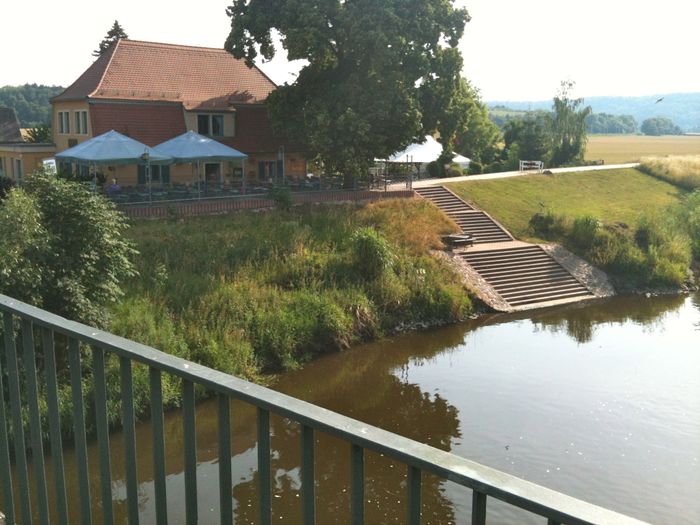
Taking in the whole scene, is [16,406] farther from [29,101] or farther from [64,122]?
[29,101]

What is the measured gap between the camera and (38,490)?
3148 mm

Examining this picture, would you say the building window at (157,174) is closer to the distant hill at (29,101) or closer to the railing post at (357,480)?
the railing post at (357,480)

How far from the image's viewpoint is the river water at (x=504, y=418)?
11.0 meters

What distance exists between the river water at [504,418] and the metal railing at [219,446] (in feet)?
11.0

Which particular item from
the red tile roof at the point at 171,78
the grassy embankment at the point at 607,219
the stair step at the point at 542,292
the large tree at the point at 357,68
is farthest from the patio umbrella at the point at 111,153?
the grassy embankment at the point at 607,219

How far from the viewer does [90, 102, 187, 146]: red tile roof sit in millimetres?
29737

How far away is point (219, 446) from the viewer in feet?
7.88

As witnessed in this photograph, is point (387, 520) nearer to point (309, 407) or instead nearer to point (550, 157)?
point (309, 407)

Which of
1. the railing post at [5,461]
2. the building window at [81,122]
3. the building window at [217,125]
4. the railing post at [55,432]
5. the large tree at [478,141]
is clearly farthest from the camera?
the large tree at [478,141]

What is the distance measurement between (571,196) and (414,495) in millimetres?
39070

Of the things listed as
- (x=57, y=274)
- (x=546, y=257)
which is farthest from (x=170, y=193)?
(x=546, y=257)

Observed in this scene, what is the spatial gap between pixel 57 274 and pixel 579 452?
10827 mm

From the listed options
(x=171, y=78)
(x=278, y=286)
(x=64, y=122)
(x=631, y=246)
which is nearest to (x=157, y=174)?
(x=171, y=78)

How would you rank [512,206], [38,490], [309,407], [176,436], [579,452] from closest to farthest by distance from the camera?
[309,407] → [38,490] → [176,436] → [579,452] → [512,206]
